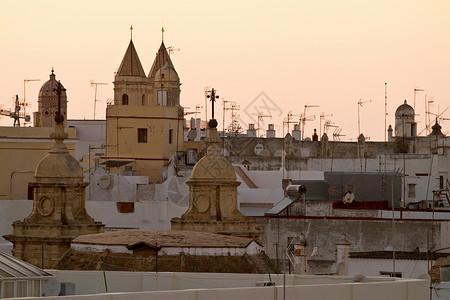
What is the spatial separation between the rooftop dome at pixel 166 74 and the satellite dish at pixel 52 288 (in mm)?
43573

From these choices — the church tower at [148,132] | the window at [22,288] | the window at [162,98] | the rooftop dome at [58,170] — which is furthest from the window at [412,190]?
the window at [22,288]

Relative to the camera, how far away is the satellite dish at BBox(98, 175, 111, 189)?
61125 mm

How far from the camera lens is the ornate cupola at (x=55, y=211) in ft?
149

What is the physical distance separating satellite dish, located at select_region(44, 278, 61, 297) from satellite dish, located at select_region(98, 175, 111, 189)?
122 ft

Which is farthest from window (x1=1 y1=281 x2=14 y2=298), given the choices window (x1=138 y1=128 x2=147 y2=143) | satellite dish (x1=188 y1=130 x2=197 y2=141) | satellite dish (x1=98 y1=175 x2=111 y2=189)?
satellite dish (x1=188 y1=130 x2=197 y2=141)

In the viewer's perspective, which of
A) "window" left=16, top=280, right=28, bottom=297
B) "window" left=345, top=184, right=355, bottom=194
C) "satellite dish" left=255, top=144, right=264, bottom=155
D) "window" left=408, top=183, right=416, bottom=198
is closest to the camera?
"window" left=16, top=280, right=28, bottom=297

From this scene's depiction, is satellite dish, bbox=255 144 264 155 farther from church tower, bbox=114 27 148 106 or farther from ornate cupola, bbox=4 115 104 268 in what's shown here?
ornate cupola, bbox=4 115 104 268

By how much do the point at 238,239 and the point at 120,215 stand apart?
16.8 metres

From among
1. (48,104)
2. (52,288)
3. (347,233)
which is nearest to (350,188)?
(347,233)

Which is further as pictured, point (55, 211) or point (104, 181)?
point (104, 181)

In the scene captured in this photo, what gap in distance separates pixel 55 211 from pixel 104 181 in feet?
50.4

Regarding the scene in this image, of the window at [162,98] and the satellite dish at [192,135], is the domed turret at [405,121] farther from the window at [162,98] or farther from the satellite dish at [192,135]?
the window at [162,98]

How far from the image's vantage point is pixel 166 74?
221 ft

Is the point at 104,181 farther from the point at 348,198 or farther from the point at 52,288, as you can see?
the point at 52,288
